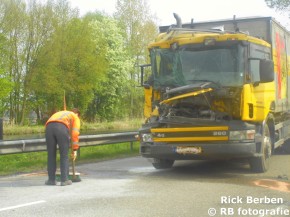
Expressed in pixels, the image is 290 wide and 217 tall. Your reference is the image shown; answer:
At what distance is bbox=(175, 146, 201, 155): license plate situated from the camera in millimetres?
8789

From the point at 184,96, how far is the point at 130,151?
654 centimetres

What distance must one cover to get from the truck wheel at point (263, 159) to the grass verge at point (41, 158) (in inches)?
190

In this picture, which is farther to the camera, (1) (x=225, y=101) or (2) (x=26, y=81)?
(2) (x=26, y=81)

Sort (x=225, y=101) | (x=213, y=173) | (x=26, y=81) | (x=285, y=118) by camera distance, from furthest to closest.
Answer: (x=26, y=81), (x=285, y=118), (x=213, y=173), (x=225, y=101)

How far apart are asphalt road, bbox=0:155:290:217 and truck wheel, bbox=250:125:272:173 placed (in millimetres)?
194

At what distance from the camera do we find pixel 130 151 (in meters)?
14.9

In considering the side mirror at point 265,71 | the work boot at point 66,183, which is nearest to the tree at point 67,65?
the work boot at point 66,183

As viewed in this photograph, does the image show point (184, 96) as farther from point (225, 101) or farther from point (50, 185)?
point (50, 185)

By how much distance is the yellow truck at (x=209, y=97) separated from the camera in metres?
8.66

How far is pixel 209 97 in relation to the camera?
8820mm

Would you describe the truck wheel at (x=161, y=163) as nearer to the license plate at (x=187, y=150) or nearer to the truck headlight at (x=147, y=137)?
the truck headlight at (x=147, y=137)

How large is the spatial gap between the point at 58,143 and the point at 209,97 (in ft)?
10.1

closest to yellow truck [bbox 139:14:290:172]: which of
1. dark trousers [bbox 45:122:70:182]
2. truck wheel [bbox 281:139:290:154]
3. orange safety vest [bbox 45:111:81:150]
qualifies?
orange safety vest [bbox 45:111:81:150]

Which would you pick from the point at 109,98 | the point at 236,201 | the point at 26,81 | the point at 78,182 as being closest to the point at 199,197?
the point at 236,201
